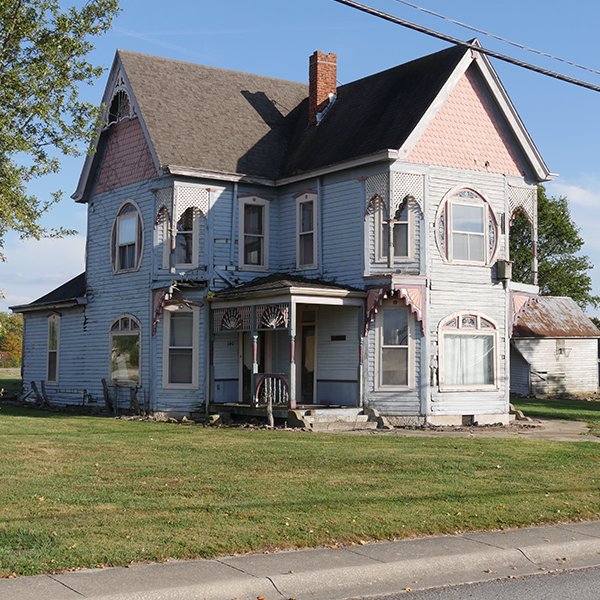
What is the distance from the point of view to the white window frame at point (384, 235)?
807 inches

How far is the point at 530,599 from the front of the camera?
6824 millimetres

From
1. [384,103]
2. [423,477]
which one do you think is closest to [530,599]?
[423,477]

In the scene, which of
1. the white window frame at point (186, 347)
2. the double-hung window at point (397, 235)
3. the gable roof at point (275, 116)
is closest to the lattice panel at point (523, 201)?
the gable roof at point (275, 116)

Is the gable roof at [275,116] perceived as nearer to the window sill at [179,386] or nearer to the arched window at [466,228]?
the arched window at [466,228]

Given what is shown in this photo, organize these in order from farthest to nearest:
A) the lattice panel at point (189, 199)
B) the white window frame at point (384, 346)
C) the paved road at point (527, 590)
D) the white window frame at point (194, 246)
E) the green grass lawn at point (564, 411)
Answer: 1. the green grass lawn at point (564, 411)
2. the white window frame at point (194, 246)
3. the lattice panel at point (189, 199)
4. the white window frame at point (384, 346)
5. the paved road at point (527, 590)

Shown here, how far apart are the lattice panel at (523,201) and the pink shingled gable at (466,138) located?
1.66 ft

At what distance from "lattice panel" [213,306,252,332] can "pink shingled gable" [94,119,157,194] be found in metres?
4.48

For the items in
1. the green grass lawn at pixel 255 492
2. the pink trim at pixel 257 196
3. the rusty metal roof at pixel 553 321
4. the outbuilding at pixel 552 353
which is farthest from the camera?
the rusty metal roof at pixel 553 321

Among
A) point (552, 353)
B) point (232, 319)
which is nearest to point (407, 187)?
point (232, 319)

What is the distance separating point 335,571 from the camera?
23.2 ft

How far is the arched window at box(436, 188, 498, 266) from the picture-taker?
20.9 m

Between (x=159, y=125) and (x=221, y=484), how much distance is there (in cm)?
1450

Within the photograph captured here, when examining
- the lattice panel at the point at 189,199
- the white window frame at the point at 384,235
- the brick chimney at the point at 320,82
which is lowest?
the white window frame at the point at 384,235

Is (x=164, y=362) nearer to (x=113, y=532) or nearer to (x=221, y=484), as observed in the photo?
(x=221, y=484)
